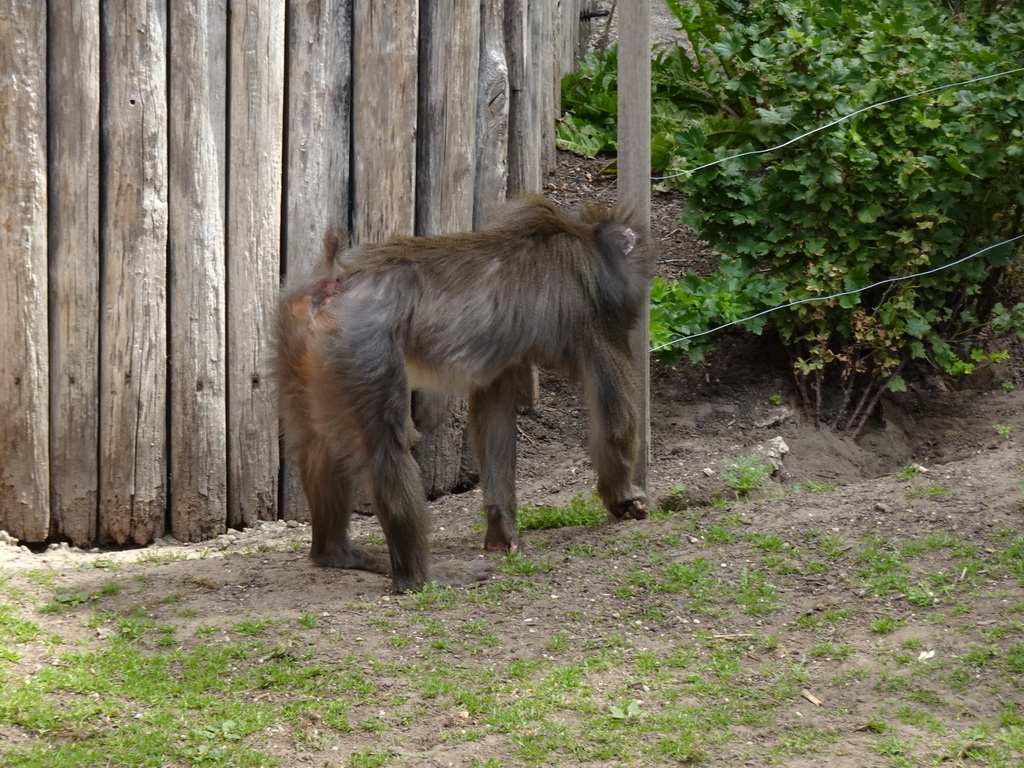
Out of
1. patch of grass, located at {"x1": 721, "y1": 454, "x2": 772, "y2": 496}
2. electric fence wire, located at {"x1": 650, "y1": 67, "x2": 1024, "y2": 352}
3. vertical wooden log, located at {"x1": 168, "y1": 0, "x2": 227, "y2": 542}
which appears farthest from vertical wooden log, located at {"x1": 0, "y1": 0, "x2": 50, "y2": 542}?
patch of grass, located at {"x1": 721, "y1": 454, "x2": 772, "y2": 496}

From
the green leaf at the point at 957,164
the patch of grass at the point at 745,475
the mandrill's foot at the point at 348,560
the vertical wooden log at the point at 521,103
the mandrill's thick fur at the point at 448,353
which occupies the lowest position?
the mandrill's foot at the point at 348,560

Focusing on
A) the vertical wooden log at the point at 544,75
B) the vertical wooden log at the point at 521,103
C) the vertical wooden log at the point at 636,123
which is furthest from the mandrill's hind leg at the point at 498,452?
the vertical wooden log at the point at 544,75

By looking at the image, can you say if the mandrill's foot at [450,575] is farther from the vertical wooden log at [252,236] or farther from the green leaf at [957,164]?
the green leaf at [957,164]

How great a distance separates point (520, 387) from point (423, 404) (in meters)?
0.89

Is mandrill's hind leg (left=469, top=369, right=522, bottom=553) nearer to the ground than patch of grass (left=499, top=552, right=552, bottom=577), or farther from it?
farther from it

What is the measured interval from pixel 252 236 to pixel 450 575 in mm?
2132

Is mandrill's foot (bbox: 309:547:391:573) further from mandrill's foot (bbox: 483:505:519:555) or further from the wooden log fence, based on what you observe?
the wooden log fence

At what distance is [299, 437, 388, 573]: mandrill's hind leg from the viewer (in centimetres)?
587

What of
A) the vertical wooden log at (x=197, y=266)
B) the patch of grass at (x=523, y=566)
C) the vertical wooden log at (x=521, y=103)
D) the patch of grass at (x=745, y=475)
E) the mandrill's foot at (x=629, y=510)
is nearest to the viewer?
the patch of grass at (x=523, y=566)

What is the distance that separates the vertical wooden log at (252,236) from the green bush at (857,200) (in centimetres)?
244

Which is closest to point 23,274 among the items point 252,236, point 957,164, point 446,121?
point 252,236

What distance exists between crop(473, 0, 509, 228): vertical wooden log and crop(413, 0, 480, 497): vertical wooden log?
9cm

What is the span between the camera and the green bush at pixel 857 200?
6.97 metres

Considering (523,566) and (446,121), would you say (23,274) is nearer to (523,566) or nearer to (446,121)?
(446,121)
